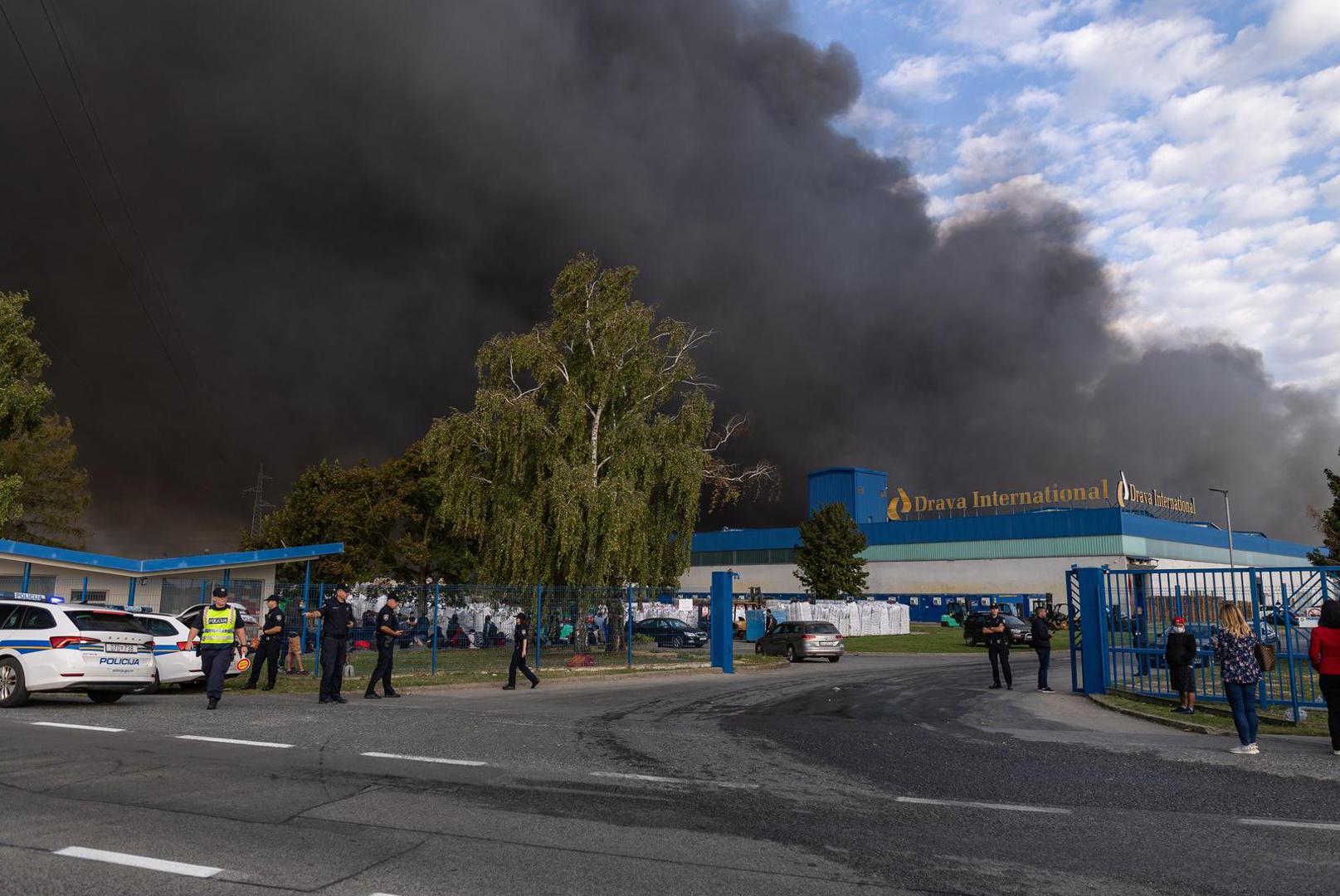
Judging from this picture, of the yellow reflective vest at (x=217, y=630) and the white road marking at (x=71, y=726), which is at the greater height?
the yellow reflective vest at (x=217, y=630)

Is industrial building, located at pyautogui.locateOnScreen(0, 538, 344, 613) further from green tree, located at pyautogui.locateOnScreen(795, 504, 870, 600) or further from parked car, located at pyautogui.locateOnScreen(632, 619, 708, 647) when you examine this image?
green tree, located at pyautogui.locateOnScreen(795, 504, 870, 600)

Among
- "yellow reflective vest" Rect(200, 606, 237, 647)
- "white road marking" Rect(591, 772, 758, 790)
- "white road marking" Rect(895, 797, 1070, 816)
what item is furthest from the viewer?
"yellow reflective vest" Rect(200, 606, 237, 647)

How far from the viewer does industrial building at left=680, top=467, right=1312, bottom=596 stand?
7956cm

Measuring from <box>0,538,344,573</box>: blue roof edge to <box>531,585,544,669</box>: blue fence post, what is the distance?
548cm

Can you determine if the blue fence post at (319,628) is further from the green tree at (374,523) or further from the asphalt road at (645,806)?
the green tree at (374,523)

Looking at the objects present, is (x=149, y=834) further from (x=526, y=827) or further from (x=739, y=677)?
(x=739, y=677)

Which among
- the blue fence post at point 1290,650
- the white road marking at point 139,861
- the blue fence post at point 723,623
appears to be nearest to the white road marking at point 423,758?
the white road marking at point 139,861

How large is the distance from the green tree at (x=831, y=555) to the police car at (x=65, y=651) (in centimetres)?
5920

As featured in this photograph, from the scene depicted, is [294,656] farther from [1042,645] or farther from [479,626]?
[1042,645]

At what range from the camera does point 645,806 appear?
7379 mm

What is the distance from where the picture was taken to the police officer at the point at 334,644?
16062mm

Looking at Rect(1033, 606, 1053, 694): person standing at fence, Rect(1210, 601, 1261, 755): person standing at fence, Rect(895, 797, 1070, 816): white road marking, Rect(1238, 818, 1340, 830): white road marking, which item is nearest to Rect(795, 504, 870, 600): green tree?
Rect(1033, 606, 1053, 694): person standing at fence

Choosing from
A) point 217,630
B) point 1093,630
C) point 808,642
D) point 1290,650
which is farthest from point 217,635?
point 808,642

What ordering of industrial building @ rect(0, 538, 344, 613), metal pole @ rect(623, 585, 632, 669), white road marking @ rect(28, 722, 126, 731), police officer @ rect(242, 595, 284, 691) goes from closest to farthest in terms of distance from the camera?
white road marking @ rect(28, 722, 126, 731) < police officer @ rect(242, 595, 284, 691) < industrial building @ rect(0, 538, 344, 613) < metal pole @ rect(623, 585, 632, 669)
